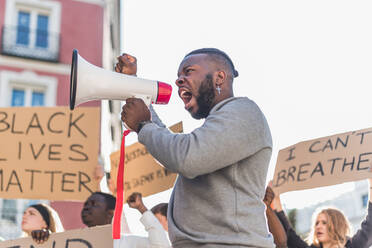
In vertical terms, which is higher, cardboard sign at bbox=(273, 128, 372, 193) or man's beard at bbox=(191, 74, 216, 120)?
cardboard sign at bbox=(273, 128, 372, 193)

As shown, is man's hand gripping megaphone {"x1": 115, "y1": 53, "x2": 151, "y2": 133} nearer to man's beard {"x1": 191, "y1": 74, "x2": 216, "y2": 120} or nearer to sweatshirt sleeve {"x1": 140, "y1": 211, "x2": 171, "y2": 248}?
man's beard {"x1": 191, "y1": 74, "x2": 216, "y2": 120}

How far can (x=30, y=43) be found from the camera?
1391cm

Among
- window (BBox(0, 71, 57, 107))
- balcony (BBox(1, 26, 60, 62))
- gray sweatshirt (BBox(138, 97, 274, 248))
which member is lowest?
gray sweatshirt (BBox(138, 97, 274, 248))

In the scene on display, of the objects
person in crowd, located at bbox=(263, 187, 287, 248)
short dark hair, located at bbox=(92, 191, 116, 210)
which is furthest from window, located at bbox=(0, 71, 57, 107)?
person in crowd, located at bbox=(263, 187, 287, 248)

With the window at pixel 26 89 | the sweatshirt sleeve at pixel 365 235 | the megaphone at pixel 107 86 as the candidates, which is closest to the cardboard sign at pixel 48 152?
the sweatshirt sleeve at pixel 365 235

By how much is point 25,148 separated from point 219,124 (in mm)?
3439

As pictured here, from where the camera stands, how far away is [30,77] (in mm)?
13539

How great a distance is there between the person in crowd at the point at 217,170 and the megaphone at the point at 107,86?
104 mm

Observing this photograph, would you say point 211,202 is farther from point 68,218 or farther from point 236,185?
point 68,218

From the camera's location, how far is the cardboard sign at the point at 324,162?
4254 millimetres

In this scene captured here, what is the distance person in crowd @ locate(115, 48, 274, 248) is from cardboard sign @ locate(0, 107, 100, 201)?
2.94 m

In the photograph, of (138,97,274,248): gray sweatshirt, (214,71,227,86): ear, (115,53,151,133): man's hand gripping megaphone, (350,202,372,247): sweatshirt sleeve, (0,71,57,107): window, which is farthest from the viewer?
(0,71,57,107): window

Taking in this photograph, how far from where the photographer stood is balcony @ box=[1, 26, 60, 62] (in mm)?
13609

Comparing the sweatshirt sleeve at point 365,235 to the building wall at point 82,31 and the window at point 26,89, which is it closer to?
the window at point 26,89
